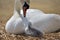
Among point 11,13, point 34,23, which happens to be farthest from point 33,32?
point 11,13

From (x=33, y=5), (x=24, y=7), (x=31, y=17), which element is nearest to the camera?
(x=24, y=7)

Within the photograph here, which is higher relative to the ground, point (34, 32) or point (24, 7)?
point (24, 7)

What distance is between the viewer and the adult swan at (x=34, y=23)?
0.72 meters

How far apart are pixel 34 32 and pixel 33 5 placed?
518 millimetres

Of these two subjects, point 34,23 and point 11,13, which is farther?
point 11,13

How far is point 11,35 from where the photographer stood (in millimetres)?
715

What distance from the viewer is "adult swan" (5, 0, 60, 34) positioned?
0.72m

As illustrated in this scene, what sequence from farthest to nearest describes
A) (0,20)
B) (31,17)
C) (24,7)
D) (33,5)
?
(33,5) → (0,20) → (31,17) → (24,7)

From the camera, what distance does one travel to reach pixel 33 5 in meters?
1.20

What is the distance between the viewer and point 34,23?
29.2 inches

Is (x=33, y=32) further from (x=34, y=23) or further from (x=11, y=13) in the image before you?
(x=11, y=13)

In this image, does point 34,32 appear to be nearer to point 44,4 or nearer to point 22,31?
point 22,31

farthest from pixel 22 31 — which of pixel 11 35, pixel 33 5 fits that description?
pixel 33 5

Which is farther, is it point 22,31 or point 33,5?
point 33,5
